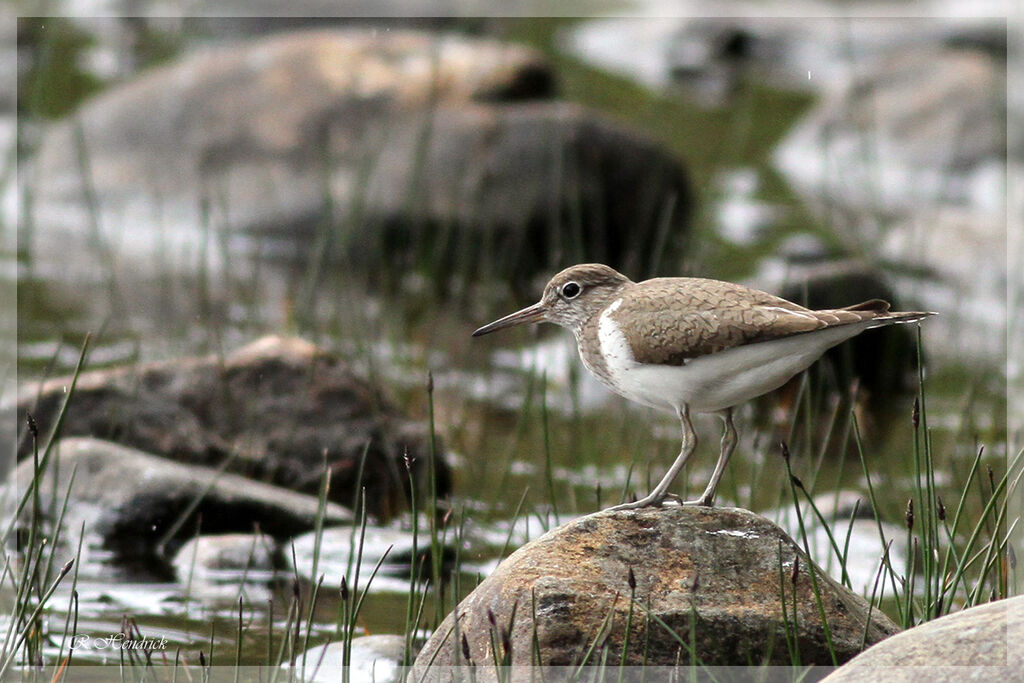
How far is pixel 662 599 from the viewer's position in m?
3.54

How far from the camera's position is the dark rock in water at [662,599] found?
352 centimetres

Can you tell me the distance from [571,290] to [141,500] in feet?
8.11

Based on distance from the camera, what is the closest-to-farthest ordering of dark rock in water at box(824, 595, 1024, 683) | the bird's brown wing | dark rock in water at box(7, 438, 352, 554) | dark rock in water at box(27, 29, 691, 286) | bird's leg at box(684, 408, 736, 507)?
dark rock in water at box(824, 595, 1024, 683), the bird's brown wing, bird's leg at box(684, 408, 736, 507), dark rock in water at box(7, 438, 352, 554), dark rock in water at box(27, 29, 691, 286)

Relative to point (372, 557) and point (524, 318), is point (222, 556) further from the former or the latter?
point (524, 318)

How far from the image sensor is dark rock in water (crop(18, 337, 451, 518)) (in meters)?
6.04

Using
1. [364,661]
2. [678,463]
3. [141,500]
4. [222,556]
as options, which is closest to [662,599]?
[678,463]

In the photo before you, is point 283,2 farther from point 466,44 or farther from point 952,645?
point 952,645

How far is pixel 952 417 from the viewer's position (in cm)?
736

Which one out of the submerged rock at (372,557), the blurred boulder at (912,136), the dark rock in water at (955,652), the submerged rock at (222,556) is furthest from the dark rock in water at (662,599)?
the blurred boulder at (912,136)

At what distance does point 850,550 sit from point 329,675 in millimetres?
2291

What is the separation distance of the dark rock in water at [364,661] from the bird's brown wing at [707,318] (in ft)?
4.74

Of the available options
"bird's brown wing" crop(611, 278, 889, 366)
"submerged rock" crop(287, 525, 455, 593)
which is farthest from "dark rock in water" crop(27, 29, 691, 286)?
"bird's brown wing" crop(611, 278, 889, 366)

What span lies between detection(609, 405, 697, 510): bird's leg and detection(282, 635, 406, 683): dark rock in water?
104 centimetres

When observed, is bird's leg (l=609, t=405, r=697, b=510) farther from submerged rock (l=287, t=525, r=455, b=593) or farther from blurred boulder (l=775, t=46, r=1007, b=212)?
blurred boulder (l=775, t=46, r=1007, b=212)
